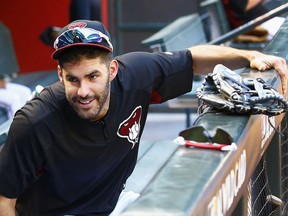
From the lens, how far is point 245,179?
2.18 m

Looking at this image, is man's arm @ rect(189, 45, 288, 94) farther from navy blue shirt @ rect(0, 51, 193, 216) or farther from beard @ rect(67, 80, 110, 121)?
beard @ rect(67, 80, 110, 121)

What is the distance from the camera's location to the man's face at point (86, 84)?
2.90 m

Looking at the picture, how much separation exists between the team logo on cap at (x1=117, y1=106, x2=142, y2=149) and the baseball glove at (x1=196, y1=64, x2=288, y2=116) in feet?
2.27

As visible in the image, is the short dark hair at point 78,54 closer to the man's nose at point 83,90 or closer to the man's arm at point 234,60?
the man's nose at point 83,90

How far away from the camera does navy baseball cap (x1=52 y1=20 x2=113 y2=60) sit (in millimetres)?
2920

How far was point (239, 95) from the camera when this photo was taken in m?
2.44

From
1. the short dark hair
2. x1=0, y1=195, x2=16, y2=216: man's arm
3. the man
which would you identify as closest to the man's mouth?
the man

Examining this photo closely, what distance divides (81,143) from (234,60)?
0.74m

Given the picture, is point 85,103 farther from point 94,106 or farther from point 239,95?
point 239,95

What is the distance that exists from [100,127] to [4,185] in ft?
1.40

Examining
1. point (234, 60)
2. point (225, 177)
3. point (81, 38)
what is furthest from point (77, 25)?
point (225, 177)

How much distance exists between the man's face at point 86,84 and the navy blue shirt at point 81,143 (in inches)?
3.3

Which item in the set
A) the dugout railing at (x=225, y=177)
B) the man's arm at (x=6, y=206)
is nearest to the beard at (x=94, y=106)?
the man's arm at (x=6, y=206)

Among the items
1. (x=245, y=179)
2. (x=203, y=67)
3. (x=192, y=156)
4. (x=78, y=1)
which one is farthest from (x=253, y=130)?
(x=78, y=1)
